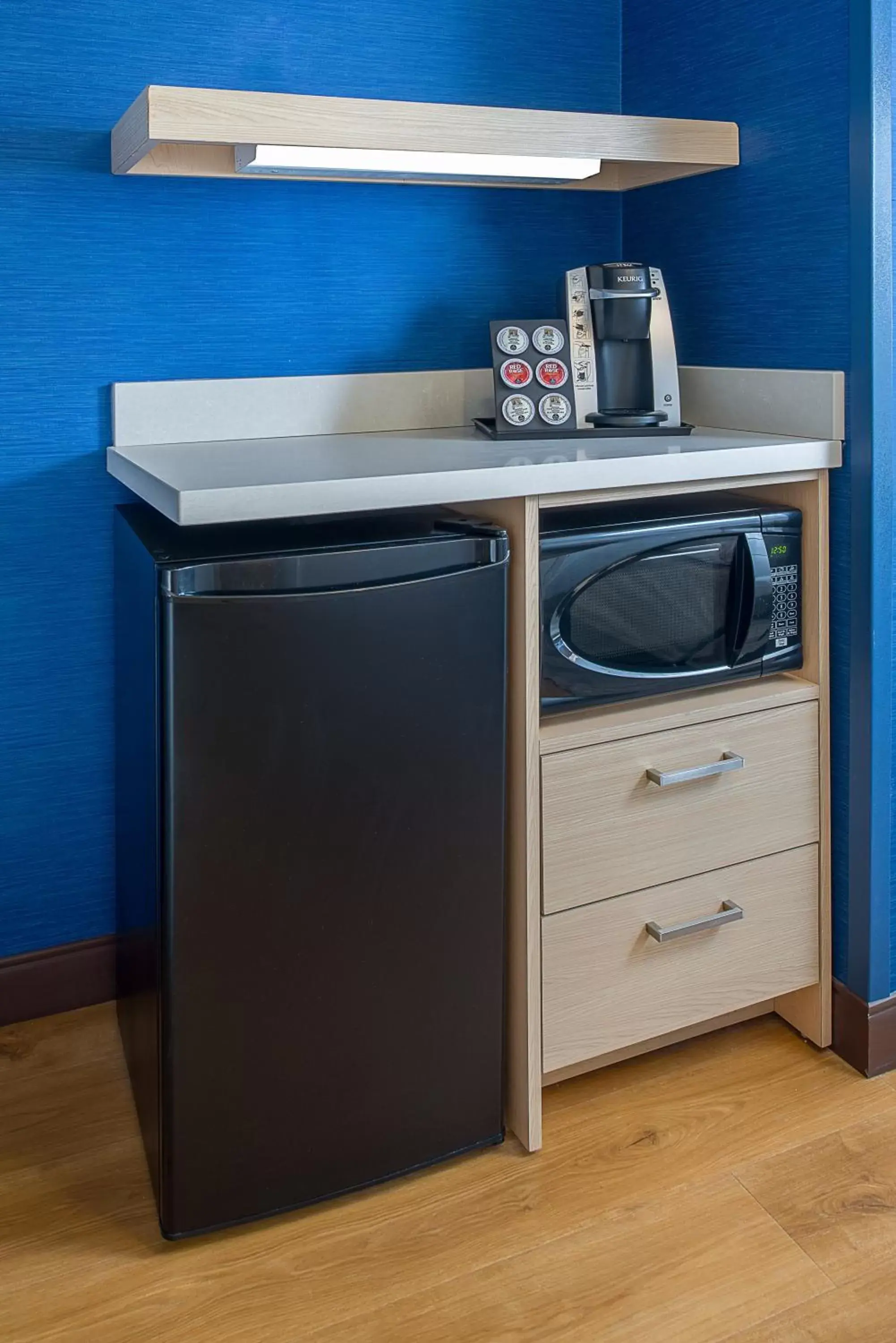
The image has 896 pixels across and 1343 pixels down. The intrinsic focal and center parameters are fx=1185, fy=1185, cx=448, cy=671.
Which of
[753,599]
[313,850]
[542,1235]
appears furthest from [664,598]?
[542,1235]

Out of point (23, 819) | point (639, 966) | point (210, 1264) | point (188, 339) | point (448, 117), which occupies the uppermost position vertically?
point (448, 117)

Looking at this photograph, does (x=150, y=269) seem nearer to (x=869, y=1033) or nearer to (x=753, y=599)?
(x=753, y=599)

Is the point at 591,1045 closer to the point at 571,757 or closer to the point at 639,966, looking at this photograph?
the point at 639,966

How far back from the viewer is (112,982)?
2100 mm

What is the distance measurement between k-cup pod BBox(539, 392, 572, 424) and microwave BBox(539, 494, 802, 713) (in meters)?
0.17

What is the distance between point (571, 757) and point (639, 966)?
13.9 inches

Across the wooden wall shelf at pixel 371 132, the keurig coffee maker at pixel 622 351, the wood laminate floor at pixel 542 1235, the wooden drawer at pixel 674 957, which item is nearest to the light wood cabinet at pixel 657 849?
the wooden drawer at pixel 674 957

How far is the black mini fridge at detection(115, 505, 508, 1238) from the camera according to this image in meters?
1.40

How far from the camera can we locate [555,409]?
1891 millimetres

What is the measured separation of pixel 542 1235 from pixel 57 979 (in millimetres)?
977

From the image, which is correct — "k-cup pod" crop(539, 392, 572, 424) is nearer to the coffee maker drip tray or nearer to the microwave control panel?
the coffee maker drip tray

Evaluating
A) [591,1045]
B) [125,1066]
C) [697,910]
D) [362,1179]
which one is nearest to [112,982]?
[125,1066]

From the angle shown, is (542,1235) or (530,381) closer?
(542,1235)

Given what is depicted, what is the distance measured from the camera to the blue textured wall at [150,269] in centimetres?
183
